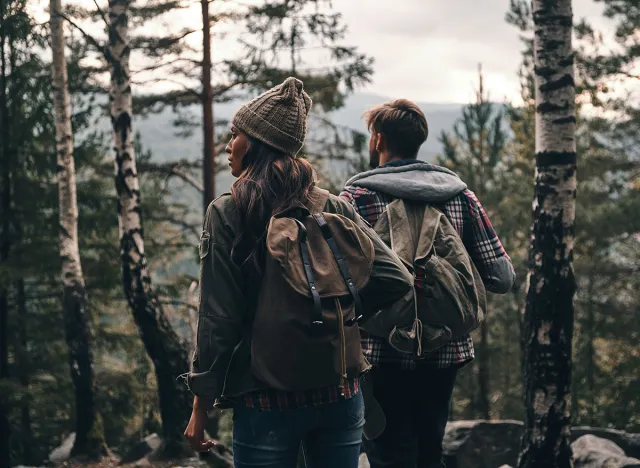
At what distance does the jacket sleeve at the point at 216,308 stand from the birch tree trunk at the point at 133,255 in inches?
279

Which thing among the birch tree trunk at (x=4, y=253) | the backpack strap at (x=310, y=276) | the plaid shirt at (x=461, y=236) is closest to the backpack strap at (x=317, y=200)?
the backpack strap at (x=310, y=276)

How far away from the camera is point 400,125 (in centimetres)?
320

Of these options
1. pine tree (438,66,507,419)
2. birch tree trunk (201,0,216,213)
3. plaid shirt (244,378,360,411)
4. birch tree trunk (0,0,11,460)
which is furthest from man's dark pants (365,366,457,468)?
pine tree (438,66,507,419)

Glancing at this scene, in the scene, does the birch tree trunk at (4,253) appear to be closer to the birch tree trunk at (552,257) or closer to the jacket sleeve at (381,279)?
the birch tree trunk at (552,257)

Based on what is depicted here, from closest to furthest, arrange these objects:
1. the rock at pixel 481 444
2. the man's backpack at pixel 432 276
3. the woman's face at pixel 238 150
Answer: the woman's face at pixel 238 150
the man's backpack at pixel 432 276
the rock at pixel 481 444

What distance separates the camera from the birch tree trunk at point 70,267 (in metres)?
10.6

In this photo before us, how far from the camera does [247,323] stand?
2.18 m

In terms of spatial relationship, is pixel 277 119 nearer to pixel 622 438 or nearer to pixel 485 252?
pixel 485 252

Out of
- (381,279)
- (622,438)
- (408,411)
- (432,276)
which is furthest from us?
(622,438)

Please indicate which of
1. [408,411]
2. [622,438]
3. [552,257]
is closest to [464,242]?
[408,411]

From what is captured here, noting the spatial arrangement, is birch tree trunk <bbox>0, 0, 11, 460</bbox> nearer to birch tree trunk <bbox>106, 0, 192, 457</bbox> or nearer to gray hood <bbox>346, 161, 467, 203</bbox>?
birch tree trunk <bbox>106, 0, 192, 457</bbox>

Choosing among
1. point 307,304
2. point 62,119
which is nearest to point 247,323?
point 307,304

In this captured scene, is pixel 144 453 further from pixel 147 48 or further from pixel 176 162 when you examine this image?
pixel 147 48

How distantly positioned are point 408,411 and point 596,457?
4168 millimetres
